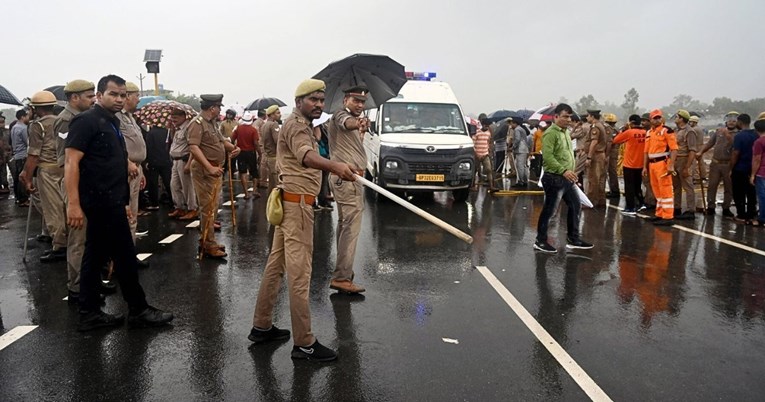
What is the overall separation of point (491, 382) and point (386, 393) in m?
0.72

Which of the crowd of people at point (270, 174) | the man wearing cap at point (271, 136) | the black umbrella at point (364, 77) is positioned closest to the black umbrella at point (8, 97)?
the crowd of people at point (270, 174)

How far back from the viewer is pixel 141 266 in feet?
20.0

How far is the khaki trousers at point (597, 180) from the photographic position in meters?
10.8

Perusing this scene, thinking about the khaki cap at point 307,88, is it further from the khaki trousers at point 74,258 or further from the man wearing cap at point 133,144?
the man wearing cap at point 133,144

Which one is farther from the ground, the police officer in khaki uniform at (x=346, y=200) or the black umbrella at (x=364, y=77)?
the black umbrella at (x=364, y=77)

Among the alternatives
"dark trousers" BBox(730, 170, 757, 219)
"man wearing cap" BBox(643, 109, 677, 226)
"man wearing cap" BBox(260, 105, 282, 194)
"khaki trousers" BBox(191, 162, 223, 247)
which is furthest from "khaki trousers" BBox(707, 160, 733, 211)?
"khaki trousers" BBox(191, 162, 223, 247)

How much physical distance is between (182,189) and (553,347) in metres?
7.22

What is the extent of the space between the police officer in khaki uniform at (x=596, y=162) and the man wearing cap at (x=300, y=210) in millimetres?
8414

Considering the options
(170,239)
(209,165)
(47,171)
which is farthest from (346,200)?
(47,171)

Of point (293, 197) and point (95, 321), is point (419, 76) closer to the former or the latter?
point (293, 197)

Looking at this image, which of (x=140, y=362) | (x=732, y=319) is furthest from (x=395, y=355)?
(x=732, y=319)

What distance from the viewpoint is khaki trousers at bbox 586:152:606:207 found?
425 inches


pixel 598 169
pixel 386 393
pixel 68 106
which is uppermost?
pixel 68 106

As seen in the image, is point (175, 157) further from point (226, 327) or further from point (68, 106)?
point (226, 327)
